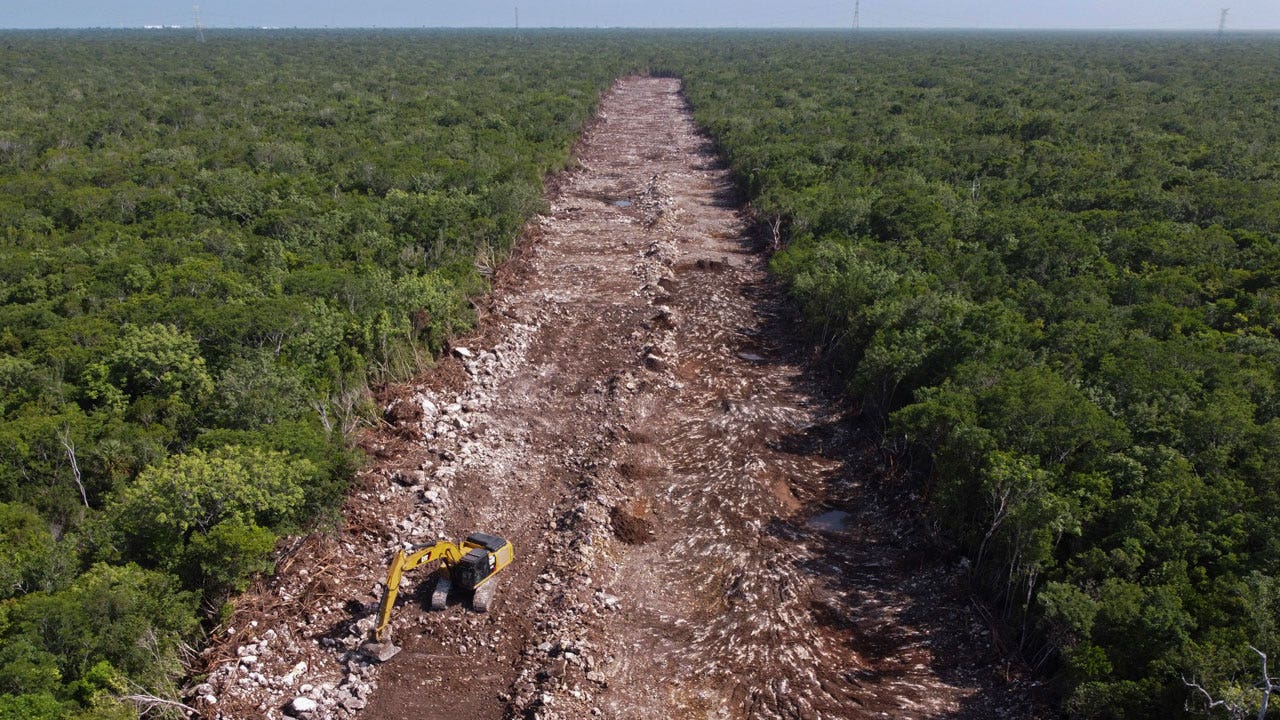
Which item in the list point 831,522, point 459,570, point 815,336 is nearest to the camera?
point 459,570

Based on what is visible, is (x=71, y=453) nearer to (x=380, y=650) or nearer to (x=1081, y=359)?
(x=380, y=650)

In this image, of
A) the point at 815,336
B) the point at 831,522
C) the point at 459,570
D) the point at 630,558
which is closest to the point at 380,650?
the point at 459,570

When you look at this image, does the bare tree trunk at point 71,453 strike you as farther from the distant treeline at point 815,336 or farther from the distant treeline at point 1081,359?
the distant treeline at point 1081,359

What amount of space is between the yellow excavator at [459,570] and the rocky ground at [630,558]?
24cm

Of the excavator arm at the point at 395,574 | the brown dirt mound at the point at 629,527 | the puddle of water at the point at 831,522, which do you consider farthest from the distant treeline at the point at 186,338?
the puddle of water at the point at 831,522

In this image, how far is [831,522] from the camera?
47.6ft

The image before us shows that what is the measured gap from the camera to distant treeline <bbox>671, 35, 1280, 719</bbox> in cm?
967

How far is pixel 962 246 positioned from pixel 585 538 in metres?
16.8

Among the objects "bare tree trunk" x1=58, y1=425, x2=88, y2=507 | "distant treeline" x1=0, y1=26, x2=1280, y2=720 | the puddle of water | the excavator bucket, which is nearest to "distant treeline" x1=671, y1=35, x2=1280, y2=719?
"distant treeline" x1=0, y1=26, x2=1280, y2=720

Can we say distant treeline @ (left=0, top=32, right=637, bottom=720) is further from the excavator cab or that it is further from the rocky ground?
the excavator cab

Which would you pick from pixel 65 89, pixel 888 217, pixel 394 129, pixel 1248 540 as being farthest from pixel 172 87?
pixel 1248 540

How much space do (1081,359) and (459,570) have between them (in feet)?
44.9

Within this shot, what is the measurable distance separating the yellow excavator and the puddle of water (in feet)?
20.0

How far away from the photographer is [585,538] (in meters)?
13.5
